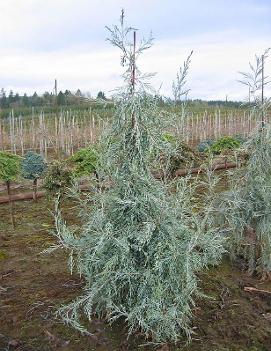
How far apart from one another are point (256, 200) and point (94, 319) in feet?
8.66

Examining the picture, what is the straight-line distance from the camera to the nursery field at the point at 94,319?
412 cm

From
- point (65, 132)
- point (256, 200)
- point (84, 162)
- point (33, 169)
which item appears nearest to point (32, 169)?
point (33, 169)

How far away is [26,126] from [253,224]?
33.0 metres

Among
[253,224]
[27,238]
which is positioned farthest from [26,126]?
[253,224]

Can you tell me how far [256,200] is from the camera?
18.8 ft

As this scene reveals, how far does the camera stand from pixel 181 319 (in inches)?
A: 155

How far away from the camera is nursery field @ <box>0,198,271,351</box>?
412 cm

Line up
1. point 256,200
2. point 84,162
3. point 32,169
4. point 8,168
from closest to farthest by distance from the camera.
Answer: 1. point 256,200
2. point 8,168
3. point 84,162
4. point 32,169

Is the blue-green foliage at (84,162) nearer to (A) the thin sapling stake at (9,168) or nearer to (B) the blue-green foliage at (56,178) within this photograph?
(B) the blue-green foliage at (56,178)

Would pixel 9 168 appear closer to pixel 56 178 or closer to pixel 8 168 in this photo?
pixel 8 168

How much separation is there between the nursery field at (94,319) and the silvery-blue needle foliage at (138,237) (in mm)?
276

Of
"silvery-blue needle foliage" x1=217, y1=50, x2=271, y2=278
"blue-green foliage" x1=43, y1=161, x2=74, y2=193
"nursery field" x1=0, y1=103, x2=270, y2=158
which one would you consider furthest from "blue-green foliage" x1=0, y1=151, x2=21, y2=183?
"nursery field" x1=0, y1=103, x2=270, y2=158

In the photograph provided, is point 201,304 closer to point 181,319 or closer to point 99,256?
point 181,319

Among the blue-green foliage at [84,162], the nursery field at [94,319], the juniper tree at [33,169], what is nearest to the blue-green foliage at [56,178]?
the blue-green foliage at [84,162]
